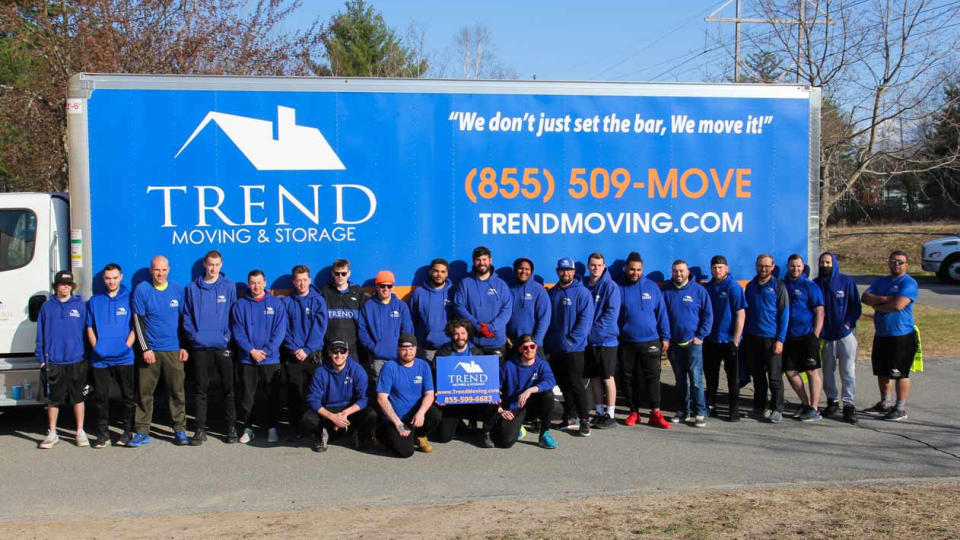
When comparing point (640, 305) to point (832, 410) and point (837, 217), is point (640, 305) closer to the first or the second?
point (832, 410)

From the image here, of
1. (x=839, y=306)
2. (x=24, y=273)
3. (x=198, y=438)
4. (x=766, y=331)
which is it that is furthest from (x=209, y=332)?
(x=839, y=306)

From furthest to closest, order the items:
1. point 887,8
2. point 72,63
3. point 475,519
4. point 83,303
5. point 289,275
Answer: point 887,8, point 72,63, point 289,275, point 83,303, point 475,519

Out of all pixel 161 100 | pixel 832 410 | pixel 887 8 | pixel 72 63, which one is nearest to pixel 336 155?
pixel 161 100

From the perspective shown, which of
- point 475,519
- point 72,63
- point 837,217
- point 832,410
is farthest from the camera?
point 837,217

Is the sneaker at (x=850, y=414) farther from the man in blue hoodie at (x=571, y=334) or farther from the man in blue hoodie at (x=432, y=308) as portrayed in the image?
the man in blue hoodie at (x=432, y=308)

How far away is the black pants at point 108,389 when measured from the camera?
25.0 feet

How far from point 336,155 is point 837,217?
40.8m

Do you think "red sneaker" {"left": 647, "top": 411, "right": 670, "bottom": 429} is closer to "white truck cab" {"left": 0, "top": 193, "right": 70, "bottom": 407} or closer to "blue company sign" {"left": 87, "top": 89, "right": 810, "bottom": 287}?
"blue company sign" {"left": 87, "top": 89, "right": 810, "bottom": 287}

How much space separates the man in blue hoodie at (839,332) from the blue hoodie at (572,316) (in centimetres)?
254

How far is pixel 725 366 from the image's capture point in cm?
861

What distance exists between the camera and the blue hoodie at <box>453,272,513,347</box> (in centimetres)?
798

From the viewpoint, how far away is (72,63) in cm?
1236

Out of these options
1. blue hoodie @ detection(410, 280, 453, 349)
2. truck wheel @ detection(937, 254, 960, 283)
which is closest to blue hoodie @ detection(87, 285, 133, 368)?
blue hoodie @ detection(410, 280, 453, 349)

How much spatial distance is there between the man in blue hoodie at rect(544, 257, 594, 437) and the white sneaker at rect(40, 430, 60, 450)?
471 centimetres
